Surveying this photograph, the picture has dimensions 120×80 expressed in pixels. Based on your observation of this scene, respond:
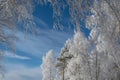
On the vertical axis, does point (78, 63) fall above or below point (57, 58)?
below

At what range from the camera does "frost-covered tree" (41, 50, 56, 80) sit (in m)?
42.1

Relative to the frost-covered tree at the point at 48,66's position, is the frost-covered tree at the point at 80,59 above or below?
below

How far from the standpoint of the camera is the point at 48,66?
138ft

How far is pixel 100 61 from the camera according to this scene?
2984 centimetres

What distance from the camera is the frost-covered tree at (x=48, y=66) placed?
138 feet

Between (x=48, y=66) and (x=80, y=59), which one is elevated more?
(x=48, y=66)

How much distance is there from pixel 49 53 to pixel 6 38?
106 feet

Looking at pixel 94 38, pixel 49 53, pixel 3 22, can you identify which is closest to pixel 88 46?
pixel 94 38

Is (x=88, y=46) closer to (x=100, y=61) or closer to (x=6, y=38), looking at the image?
(x=100, y=61)

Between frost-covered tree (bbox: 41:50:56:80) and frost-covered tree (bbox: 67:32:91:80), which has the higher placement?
frost-covered tree (bbox: 41:50:56:80)

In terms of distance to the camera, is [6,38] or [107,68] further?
[107,68]

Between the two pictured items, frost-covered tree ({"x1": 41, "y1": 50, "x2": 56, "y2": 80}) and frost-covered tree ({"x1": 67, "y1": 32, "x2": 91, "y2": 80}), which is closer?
frost-covered tree ({"x1": 67, "y1": 32, "x2": 91, "y2": 80})

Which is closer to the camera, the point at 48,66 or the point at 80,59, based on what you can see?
the point at 80,59

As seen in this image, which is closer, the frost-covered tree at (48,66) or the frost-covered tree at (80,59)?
the frost-covered tree at (80,59)
